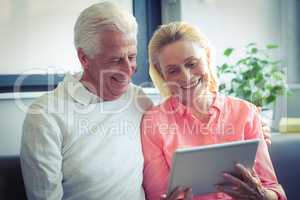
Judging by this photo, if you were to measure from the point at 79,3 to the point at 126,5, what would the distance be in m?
0.26

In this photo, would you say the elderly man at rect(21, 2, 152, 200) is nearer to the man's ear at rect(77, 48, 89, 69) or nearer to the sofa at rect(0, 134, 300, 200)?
the man's ear at rect(77, 48, 89, 69)

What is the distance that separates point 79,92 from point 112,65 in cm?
14

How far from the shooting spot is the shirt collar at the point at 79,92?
136cm

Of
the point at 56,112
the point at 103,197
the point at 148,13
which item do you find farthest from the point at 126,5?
the point at 103,197

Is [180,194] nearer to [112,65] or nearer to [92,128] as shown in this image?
[92,128]

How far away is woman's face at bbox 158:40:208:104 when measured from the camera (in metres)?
1.42

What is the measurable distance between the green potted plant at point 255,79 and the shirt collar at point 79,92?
0.99 m

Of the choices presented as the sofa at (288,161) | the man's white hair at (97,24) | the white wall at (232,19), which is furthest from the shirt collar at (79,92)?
the white wall at (232,19)

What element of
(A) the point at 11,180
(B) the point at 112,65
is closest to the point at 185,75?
(B) the point at 112,65

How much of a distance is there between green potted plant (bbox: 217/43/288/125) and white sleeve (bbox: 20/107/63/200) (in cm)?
118

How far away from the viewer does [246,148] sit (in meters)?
1.21

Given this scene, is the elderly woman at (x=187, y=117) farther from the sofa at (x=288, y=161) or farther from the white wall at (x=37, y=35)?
the white wall at (x=37, y=35)

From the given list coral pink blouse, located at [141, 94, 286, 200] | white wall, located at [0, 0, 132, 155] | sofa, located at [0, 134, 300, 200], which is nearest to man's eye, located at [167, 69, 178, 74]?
coral pink blouse, located at [141, 94, 286, 200]

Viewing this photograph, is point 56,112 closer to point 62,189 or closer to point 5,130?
point 62,189
